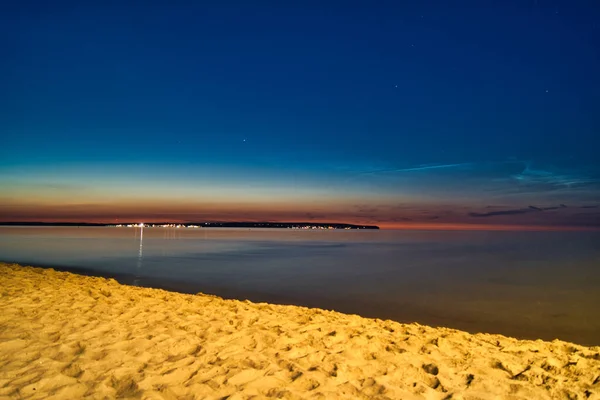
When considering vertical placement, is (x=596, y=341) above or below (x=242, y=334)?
below

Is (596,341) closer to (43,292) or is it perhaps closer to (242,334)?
(242,334)

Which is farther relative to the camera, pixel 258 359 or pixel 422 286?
pixel 422 286

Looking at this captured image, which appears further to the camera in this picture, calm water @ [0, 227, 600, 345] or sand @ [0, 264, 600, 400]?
calm water @ [0, 227, 600, 345]

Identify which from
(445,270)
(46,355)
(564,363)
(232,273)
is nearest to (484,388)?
(564,363)

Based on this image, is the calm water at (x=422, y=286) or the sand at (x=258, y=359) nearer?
the sand at (x=258, y=359)

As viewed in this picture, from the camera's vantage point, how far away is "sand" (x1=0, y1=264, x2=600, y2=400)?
4.48 meters

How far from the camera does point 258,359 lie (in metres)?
5.32

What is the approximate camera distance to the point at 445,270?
21.8m

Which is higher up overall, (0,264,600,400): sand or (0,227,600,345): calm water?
(0,264,600,400): sand

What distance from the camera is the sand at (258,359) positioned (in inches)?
177

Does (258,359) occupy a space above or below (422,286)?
above

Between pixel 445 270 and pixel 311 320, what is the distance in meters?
15.8

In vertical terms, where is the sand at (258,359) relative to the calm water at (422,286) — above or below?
above

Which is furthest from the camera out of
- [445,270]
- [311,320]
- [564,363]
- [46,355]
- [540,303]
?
[445,270]
